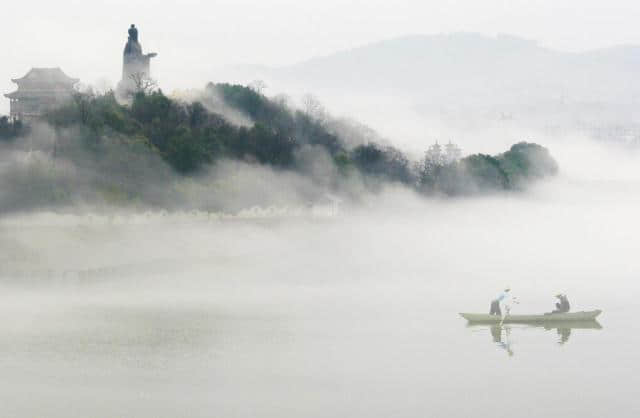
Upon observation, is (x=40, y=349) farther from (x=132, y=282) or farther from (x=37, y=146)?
(x=37, y=146)

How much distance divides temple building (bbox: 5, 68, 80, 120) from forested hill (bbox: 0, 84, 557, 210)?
13.1 m

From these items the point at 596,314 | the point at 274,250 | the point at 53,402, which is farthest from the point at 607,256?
the point at 53,402

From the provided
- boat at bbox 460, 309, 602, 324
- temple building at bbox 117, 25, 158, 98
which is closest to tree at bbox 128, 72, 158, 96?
temple building at bbox 117, 25, 158, 98

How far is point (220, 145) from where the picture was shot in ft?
322

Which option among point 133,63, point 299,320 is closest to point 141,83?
point 133,63

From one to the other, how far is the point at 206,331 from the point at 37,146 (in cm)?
4093

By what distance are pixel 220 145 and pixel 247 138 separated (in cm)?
342

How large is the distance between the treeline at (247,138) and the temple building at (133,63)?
5553mm

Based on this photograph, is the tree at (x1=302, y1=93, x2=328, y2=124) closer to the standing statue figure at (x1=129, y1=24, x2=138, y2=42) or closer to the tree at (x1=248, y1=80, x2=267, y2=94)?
the tree at (x1=248, y1=80, x2=267, y2=94)

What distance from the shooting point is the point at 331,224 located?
4011 inches

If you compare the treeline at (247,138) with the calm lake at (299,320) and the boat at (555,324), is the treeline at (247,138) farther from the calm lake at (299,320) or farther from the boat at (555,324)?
the boat at (555,324)

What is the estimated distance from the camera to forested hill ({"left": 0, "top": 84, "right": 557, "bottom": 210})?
87.9 metres

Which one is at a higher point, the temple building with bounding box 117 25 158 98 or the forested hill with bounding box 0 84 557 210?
the temple building with bounding box 117 25 158 98

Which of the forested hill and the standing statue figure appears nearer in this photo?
the forested hill
